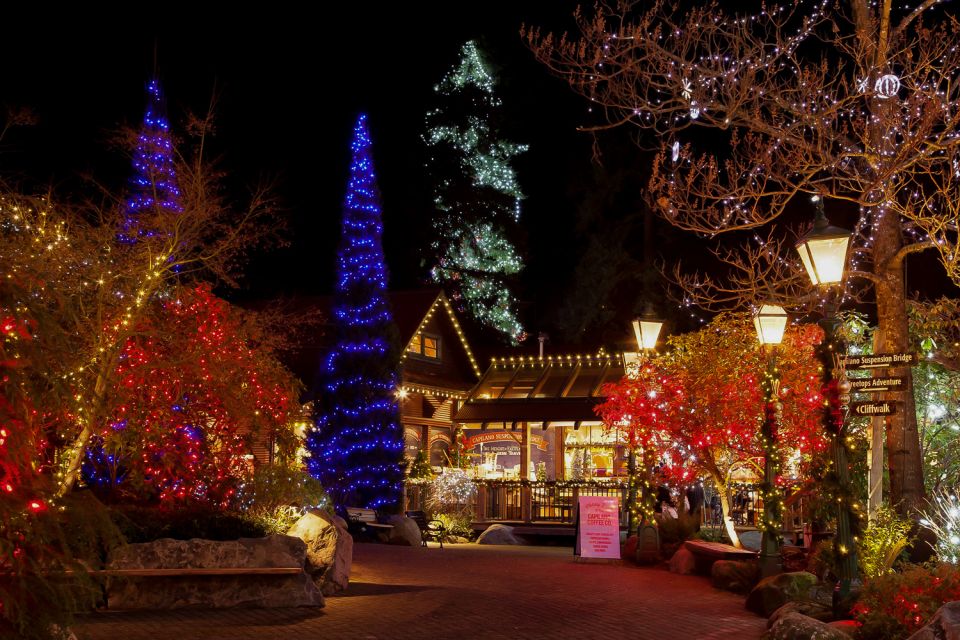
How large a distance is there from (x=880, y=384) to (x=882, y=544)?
84.3 inches

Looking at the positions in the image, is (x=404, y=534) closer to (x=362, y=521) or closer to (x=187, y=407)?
(x=362, y=521)

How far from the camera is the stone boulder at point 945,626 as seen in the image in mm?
6875

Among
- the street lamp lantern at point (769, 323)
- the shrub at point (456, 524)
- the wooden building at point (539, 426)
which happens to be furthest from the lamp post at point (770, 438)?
the wooden building at point (539, 426)

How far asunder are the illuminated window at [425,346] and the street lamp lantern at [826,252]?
20789 millimetres

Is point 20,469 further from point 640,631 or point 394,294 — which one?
point 394,294

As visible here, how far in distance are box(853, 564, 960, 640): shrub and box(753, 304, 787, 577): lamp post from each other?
4417mm

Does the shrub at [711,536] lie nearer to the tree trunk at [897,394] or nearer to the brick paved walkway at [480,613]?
the brick paved walkway at [480,613]

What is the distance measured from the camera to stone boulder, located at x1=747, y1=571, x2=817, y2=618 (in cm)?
1155

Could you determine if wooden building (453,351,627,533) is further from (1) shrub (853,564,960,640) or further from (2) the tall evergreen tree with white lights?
(1) shrub (853,564,960,640)

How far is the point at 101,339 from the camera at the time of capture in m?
12.0

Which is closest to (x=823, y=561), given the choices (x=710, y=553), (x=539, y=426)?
(x=710, y=553)

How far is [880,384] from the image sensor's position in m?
9.84

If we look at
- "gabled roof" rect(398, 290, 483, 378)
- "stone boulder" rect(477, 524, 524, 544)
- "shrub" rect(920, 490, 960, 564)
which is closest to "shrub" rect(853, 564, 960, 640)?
"shrub" rect(920, 490, 960, 564)

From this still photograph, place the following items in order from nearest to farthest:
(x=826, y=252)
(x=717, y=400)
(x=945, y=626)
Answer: (x=945, y=626) < (x=826, y=252) < (x=717, y=400)
